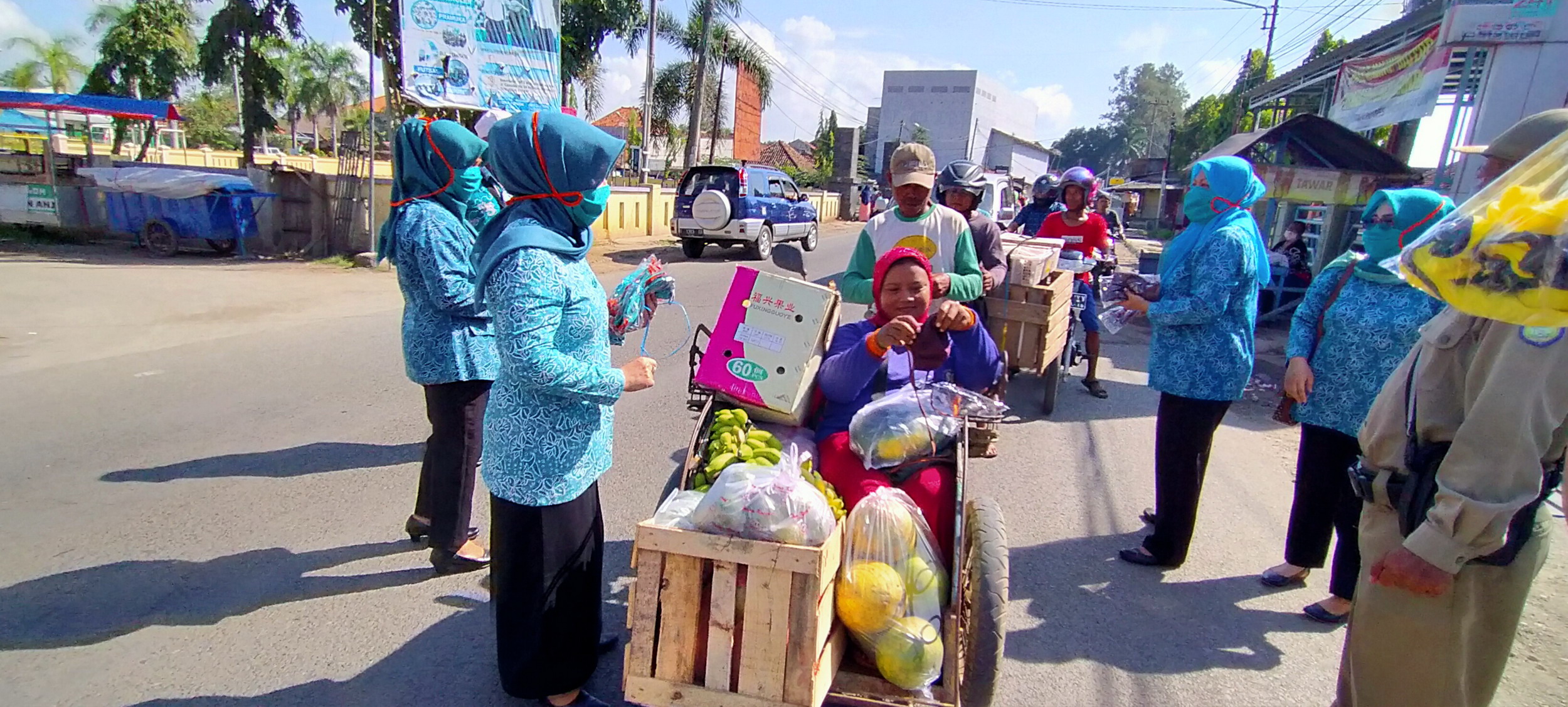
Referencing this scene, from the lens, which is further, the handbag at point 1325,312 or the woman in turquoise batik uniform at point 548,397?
the handbag at point 1325,312

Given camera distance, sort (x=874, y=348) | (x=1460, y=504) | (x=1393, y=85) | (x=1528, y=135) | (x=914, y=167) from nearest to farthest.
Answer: (x=1460, y=504)
(x=1528, y=135)
(x=874, y=348)
(x=914, y=167)
(x=1393, y=85)

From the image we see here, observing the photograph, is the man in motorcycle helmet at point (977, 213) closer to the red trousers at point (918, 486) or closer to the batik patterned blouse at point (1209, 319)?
the batik patterned blouse at point (1209, 319)

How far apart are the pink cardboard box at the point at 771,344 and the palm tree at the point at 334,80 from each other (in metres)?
49.7

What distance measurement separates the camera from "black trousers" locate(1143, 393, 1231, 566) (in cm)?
358

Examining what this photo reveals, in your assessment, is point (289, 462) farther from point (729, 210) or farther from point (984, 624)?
point (729, 210)

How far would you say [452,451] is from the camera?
3373 mm

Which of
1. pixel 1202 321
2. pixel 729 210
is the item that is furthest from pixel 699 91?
pixel 1202 321

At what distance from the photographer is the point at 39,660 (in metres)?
2.79

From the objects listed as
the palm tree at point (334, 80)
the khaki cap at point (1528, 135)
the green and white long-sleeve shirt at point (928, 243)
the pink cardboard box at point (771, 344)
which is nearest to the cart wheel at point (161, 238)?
the green and white long-sleeve shirt at point (928, 243)

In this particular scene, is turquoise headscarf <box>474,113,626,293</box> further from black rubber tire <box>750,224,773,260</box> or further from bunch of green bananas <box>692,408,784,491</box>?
black rubber tire <box>750,224,773,260</box>

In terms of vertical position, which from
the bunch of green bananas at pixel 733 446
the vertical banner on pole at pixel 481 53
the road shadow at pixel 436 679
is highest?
the vertical banner on pole at pixel 481 53

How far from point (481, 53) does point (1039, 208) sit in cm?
979

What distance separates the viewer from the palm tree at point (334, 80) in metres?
46.7

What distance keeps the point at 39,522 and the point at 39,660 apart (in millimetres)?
1401
